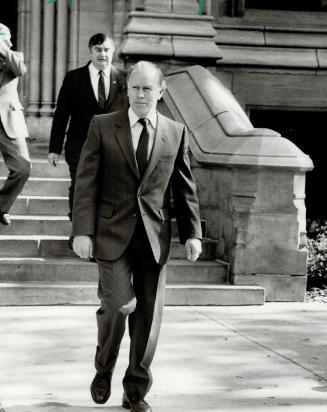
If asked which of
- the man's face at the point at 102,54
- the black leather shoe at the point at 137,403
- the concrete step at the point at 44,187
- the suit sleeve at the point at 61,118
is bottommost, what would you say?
the black leather shoe at the point at 137,403

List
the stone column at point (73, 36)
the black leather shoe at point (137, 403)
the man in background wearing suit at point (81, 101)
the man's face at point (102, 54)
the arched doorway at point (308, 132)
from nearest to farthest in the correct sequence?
the black leather shoe at point (137, 403) → the man's face at point (102, 54) → the man in background wearing suit at point (81, 101) → the stone column at point (73, 36) → the arched doorway at point (308, 132)

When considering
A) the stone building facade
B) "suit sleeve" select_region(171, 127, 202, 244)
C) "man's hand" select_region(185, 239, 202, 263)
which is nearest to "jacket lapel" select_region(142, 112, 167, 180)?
"suit sleeve" select_region(171, 127, 202, 244)

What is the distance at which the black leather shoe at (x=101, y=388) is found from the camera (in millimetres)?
6195

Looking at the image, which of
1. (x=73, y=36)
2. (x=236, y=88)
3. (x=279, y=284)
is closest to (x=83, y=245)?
(x=279, y=284)

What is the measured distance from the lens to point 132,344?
619 cm

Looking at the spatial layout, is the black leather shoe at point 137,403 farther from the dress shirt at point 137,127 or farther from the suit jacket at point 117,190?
the dress shirt at point 137,127

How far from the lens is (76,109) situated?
10.3 metres

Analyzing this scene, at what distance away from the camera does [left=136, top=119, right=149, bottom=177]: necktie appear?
6211 mm

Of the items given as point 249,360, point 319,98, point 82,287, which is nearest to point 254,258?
point 82,287

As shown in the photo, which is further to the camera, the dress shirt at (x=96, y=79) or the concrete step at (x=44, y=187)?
the concrete step at (x=44, y=187)

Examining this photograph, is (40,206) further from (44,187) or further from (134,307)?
(134,307)

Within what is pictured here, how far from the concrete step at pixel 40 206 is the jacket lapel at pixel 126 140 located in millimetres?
5091

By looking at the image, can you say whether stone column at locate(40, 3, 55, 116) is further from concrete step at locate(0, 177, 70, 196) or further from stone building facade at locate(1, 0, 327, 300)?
concrete step at locate(0, 177, 70, 196)

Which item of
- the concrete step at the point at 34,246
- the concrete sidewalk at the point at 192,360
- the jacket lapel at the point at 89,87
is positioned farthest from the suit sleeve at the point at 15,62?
the concrete sidewalk at the point at 192,360
